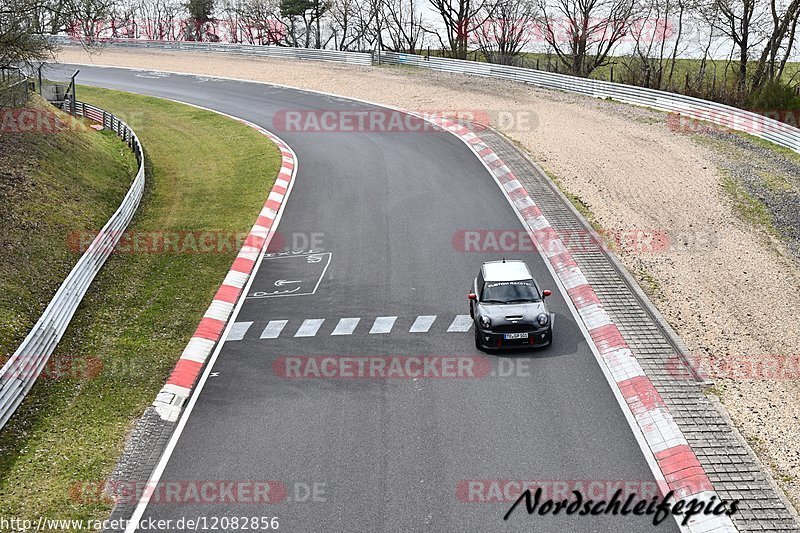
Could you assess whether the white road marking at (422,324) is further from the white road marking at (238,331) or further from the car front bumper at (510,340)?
the white road marking at (238,331)

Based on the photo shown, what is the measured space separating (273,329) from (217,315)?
160 centimetres

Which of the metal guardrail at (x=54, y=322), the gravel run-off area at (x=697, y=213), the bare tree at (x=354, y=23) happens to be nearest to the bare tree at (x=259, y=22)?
the bare tree at (x=354, y=23)

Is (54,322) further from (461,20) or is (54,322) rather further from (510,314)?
(461,20)

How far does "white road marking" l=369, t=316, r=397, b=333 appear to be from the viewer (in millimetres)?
17016

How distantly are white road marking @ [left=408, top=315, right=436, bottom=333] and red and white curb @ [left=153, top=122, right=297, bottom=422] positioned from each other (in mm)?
4348

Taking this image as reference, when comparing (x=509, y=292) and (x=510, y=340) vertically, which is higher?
(x=509, y=292)

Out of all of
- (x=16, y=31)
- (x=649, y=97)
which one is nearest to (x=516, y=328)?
(x=16, y=31)

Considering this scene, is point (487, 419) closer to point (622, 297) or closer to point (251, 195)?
point (622, 297)

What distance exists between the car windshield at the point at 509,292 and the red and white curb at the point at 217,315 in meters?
6.04

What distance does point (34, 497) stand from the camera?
11977mm

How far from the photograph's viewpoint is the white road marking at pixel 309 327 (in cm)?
1702

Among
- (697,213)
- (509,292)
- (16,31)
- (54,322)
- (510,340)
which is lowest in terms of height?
(54,322)

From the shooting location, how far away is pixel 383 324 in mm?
17281

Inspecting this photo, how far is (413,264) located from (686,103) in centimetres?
2376
